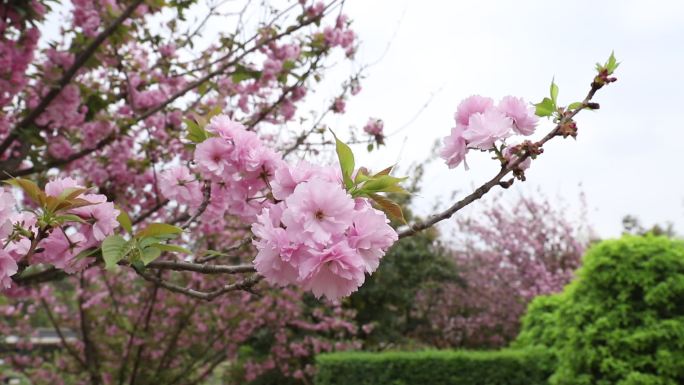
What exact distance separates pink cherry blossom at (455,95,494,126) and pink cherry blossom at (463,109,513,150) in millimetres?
43

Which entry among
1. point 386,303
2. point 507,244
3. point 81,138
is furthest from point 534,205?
point 81,138

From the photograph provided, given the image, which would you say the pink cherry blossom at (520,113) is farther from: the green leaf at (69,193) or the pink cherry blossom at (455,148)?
the green leaf at (69,193)

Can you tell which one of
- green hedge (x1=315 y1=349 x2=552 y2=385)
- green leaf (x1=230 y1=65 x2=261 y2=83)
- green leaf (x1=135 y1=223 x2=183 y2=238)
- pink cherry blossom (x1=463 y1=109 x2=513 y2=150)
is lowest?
green leaf (x1=135 y1=223 x2=183 y2=238)

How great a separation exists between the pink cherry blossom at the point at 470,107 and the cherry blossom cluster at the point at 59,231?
0.82 m

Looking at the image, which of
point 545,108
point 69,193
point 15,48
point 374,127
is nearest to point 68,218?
point 69,193

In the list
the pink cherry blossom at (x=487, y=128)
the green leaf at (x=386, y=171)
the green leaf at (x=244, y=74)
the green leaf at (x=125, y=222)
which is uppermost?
the green leaf at (x=244, y=74)

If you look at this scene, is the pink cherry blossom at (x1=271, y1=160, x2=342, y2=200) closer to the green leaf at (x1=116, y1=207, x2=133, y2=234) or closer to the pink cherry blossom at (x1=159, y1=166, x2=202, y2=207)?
the green leaf at (x1=116, y1=207, x2=133, y2=234)

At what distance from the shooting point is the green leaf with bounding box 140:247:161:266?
1.17 metres

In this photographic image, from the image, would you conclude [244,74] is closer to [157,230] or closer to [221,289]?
[221,289]

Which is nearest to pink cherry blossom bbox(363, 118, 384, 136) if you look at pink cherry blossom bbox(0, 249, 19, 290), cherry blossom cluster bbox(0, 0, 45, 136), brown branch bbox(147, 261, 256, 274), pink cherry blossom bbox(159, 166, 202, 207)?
cherry blossom cluster bbox(0, 0, 45, 136)

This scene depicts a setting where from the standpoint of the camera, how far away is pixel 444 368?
6602mm

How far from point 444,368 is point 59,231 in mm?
5818

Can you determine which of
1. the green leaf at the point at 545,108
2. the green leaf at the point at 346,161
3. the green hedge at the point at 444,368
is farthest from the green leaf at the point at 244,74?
the green hedge at the point at 444,368

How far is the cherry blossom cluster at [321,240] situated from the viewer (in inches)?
44.0
